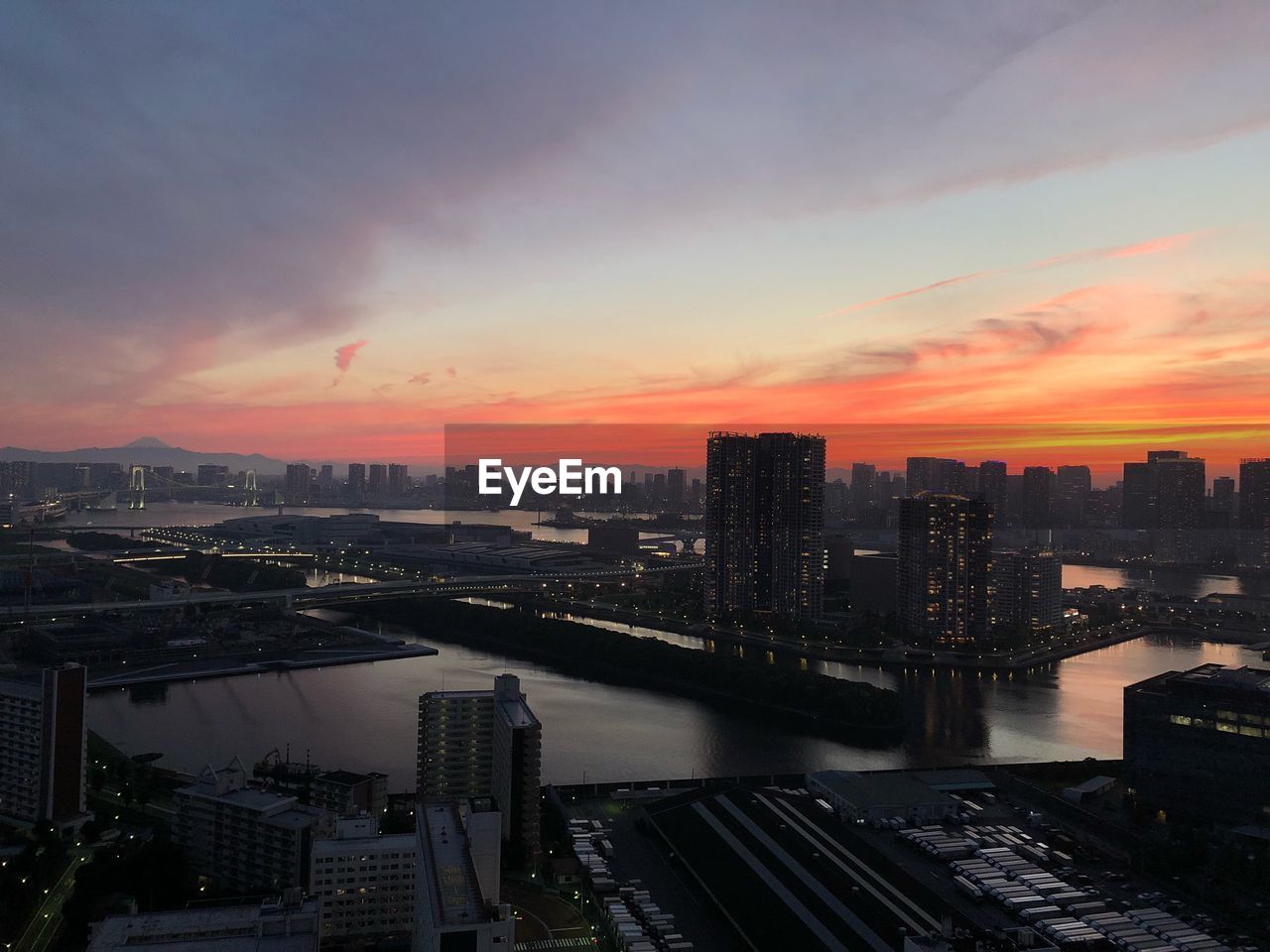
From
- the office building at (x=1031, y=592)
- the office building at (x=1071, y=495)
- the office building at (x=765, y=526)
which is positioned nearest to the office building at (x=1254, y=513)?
the office building at (x=1071, y=495)

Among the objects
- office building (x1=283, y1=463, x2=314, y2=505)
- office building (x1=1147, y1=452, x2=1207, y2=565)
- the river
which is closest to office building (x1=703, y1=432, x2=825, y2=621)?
the river

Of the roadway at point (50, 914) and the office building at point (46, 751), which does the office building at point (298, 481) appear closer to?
the office building at point (46, 751)

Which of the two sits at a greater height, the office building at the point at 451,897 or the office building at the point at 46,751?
the office building at the point at 451,897

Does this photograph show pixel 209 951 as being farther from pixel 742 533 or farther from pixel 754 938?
pixel 742 533

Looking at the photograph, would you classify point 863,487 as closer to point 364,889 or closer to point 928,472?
point 928,472

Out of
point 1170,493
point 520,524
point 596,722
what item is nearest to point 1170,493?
point 1170,493

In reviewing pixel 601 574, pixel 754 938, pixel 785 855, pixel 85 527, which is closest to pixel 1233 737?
pixel 785 855
